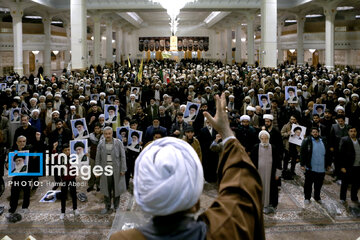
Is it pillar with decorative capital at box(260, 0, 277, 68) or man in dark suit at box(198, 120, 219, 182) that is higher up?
pillar with decorative capital at box(260, 0, 277, 68)

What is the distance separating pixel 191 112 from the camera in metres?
8.95

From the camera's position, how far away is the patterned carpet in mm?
5520

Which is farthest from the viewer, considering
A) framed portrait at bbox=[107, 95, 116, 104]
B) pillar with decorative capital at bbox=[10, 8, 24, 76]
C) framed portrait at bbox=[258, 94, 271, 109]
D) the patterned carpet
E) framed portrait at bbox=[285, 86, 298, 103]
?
pillar with decorative capital at bbox=[10, 8, 24, 76]

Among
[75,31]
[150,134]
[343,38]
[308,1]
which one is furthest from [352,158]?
[343,38]

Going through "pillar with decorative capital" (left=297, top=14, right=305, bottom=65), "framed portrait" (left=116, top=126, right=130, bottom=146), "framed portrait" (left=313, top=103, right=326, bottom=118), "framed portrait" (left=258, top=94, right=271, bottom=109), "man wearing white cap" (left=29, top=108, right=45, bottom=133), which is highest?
"pillar with decorative capital" (left=297, top=14, right=305, bottom=65)

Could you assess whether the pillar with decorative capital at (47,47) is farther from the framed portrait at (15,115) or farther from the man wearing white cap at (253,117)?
the man wearing white cap at (253,117)

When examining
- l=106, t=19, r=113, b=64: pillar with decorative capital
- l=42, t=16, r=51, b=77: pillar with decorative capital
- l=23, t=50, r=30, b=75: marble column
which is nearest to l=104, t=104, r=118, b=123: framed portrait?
l=42, t=16, r=51, b=77: pillar with decorative capital

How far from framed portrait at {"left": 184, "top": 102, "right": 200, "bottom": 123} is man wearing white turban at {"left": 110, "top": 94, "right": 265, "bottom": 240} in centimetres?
752

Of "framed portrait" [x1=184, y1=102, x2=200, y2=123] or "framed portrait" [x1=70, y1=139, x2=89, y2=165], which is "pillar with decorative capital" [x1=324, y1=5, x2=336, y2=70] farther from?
"framed portrait" [x1=70, y1=139, x2=89, y2=165]

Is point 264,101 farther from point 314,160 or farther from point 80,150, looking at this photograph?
point 80,150

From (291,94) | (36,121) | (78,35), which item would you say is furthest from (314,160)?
(78,35)

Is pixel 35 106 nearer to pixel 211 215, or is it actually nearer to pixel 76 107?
pixel 76 107

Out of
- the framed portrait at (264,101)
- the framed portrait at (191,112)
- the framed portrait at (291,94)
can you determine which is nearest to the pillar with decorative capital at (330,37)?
the framed portrait at (291,94)

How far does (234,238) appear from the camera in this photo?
1.27m
